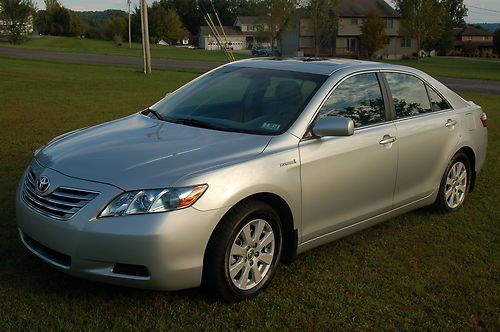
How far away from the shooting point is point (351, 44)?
2904 inches

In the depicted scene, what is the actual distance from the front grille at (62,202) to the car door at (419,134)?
8.96 ft

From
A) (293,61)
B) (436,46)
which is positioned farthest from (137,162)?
(436,46)

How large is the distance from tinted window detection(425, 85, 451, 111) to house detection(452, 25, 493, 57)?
96.0 meters

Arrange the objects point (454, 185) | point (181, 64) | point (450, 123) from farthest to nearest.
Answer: point (181, 64) → point (454, 185) → point (450, 123)

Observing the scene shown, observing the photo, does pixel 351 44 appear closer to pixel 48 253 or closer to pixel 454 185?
pixel 454 185

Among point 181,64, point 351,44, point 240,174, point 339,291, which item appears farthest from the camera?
point 351,44

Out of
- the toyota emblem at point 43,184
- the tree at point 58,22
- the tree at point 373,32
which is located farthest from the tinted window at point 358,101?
the tree at point 58,22

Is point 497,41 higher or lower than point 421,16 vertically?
lower

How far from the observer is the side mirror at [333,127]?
4195mm

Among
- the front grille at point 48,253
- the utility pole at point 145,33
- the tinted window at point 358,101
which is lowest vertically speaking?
the front grille at point 48,253

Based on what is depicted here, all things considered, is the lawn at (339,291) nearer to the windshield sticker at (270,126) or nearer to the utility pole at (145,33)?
the windshield sticker at (270,126)

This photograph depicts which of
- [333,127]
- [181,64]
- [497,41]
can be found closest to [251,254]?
[333,127]

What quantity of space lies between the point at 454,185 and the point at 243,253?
3.04 meters

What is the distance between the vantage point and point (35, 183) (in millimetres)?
3896
